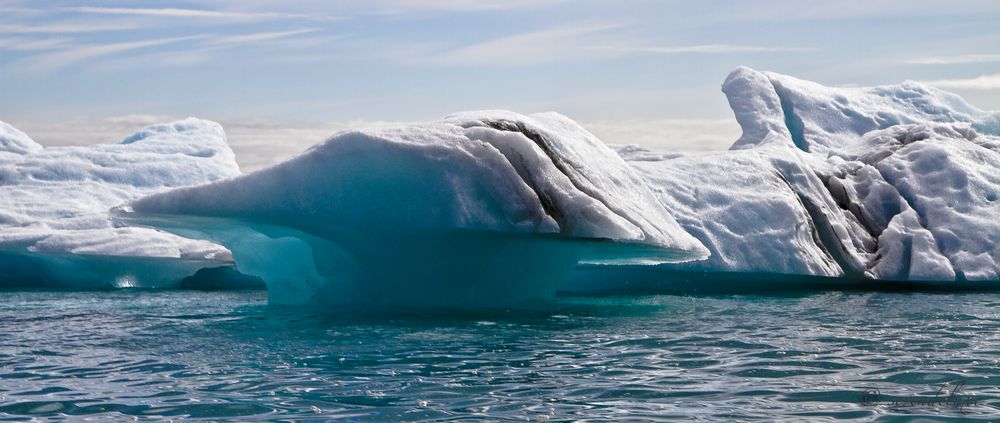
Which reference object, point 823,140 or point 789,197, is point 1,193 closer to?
point 789,197

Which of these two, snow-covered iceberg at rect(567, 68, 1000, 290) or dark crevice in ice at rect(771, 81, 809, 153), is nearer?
snow-covered iceberg at rect(567, 68, 1000, 290)

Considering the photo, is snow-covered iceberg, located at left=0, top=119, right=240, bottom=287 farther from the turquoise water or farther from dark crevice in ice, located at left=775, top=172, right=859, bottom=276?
dark crevice in ice, located at left=775, top=172, right=859, bottom=276

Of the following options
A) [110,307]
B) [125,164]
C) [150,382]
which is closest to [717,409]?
[150,382]

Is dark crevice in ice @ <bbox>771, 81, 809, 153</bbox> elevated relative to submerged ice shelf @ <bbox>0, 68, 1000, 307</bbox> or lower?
elevated

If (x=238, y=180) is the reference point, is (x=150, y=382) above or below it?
below

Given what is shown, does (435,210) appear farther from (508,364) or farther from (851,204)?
(851,204)

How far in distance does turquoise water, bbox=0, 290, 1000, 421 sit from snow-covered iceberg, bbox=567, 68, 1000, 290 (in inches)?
139

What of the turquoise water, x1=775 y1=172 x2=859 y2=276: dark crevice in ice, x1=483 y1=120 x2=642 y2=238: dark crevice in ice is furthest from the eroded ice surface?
x1=483 y1=120 x2=642 y2=238: dark crevice in ice

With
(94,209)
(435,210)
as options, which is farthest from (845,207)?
(94,209)

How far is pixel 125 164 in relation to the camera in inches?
870

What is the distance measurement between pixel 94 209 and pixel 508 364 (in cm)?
1518

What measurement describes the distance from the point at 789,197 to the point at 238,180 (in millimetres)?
9032

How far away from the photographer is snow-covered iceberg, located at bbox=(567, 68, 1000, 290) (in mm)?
14984

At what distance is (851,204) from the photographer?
1717cm
